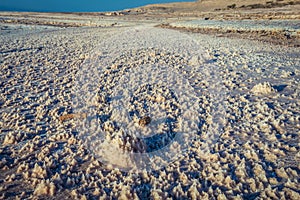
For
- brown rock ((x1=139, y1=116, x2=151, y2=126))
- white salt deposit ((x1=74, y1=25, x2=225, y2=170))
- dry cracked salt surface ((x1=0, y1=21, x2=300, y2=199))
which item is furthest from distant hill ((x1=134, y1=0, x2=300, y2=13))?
brown rock ((x1=139, y1=116, x2=151, y2=126))

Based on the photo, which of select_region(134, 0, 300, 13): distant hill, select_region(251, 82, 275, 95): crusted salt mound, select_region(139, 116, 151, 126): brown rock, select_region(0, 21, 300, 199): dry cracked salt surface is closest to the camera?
select_region(0, 21, 300, 199): dry cracked salt surface

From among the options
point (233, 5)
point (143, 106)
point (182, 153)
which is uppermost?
point (233, 5)

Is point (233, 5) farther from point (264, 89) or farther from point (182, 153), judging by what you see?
point (182, 153)

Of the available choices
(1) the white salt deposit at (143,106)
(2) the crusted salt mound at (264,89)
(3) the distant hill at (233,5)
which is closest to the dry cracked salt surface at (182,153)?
(2) the crusted salt mound at (264,89)

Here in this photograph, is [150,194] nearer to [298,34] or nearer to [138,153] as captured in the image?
[138,153]

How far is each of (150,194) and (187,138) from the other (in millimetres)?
2120

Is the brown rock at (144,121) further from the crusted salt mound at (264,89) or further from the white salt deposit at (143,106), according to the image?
the crusted salt mound at (264,89)

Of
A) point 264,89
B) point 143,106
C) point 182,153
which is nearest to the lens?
point 182,153

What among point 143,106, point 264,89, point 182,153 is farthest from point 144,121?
point 264,89

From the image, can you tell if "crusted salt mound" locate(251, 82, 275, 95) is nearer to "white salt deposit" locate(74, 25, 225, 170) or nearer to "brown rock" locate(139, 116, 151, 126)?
"white salt deposit" locate(74, 25, 225, 170)

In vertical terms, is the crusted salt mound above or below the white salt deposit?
below

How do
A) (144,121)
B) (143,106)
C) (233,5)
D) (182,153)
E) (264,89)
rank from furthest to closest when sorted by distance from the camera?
(233,5)
(264,89)
(143,106)
(144,121)
(182,153)

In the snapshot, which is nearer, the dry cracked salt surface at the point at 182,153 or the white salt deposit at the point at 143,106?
the dry cracked salt surface at the point at 182,153

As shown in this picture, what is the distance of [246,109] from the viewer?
24.6 feet
